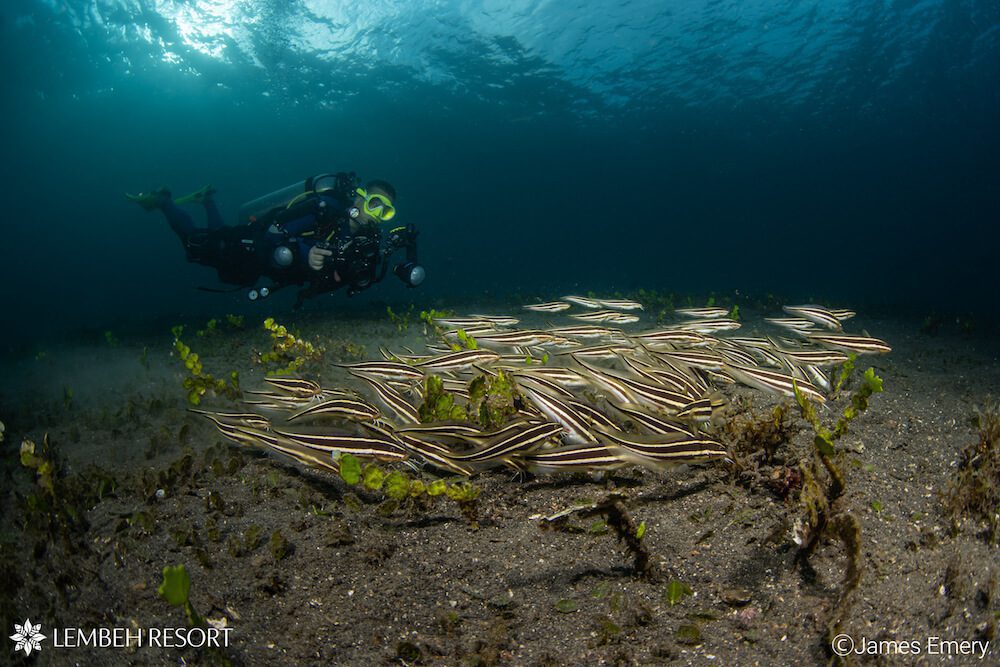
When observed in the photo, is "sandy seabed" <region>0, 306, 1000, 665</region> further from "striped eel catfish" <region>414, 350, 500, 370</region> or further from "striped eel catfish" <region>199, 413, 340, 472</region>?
"striped eel catfish" <region>414, 350, 500, 370</region>

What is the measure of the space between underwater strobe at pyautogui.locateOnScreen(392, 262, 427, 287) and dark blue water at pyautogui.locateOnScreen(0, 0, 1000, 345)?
5426mm

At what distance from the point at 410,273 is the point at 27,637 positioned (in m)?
9.03

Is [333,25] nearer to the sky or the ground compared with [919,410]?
nearer to the sky

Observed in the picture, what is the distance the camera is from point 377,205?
11695 millimetres

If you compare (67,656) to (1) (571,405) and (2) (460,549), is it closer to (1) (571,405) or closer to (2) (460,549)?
(2) (460,549)

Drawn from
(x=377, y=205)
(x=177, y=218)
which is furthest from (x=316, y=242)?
(x=177, y=218)

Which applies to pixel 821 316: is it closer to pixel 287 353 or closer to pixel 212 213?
pixel 287 353

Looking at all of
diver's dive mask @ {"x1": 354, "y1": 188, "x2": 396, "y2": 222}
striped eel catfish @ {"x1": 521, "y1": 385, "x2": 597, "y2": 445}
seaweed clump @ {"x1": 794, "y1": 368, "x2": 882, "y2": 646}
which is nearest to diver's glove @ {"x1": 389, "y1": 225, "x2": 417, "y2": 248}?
diver's dive mask @ {"x1": 354, "y1": 188, "x2": 396, "y2": 222}

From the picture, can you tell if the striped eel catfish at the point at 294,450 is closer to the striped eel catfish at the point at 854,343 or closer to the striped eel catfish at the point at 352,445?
the striped eel catfish at the point at 352,445

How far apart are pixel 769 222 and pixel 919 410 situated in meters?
146

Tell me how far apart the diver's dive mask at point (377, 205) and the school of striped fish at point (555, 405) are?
22.2 ft

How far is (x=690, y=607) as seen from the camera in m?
2.74

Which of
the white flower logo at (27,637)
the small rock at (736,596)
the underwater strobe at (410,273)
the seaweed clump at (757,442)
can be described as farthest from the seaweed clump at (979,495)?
the underwater strobe at (410,273)

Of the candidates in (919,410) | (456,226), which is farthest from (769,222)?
Result: (919,410)
